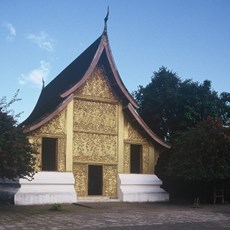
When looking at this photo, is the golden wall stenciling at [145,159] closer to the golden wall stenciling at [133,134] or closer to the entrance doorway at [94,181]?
the golden wall stenciling at [133,134]

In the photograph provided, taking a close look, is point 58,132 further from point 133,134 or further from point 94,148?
point 133,134

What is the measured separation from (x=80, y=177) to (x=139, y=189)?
3.19 meters

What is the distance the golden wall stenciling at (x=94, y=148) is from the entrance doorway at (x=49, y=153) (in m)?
1.10

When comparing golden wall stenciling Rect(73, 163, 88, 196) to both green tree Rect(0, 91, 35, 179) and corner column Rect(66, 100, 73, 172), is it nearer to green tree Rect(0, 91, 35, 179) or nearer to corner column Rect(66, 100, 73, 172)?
corner column Rect(66, 100, 73, 172)

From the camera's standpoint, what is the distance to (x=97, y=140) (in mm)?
19375

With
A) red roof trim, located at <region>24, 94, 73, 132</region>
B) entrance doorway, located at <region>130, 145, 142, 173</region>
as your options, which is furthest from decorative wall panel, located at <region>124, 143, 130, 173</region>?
red roof trim, located at <region>24, 94, 73, 132</region>

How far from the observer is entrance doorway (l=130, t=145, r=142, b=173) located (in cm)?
2055

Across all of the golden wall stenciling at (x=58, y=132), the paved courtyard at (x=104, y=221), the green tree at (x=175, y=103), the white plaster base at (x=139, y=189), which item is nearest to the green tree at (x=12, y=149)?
the paved courtyard at (x=104, y=221)

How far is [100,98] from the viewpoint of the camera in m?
19.6

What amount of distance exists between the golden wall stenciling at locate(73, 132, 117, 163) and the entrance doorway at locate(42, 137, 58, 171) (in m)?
1.10

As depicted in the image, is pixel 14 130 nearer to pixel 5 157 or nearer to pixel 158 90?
pixel 5 157

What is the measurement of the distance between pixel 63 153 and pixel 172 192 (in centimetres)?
866

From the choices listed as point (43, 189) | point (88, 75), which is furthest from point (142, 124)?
point (43, 189)

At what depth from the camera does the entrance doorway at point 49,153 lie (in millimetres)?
18734
